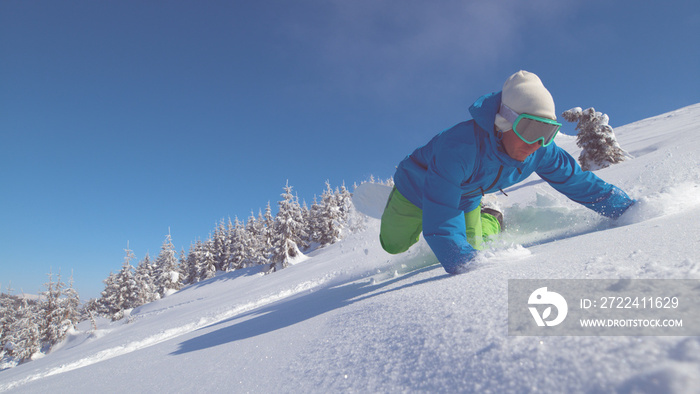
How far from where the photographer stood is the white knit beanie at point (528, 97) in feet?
6.58

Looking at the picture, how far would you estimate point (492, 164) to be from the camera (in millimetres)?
2436

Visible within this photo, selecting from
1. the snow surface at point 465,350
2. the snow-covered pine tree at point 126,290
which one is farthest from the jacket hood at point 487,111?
the snow-covered pine tree at point 126,290

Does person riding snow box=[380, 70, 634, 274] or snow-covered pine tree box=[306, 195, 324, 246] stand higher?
snow-covered pine tree box=[306, 195, 324, 246]

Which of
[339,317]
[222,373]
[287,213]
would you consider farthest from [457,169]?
[287,213]

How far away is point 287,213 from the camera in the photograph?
29328 millimetres

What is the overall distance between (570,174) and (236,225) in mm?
39716

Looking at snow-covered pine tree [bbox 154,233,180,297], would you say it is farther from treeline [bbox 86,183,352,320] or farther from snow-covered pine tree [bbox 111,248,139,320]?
snow-covered pine tree [bbox 111,248,139,320]

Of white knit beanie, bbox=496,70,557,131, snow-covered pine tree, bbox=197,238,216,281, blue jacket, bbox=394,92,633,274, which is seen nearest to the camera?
white knit beanie, bbox=496,70,557,131

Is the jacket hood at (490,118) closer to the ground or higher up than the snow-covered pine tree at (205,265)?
closer to the ground

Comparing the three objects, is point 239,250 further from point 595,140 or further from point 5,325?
point 595,140

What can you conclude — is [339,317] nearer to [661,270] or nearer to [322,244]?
[661,270]

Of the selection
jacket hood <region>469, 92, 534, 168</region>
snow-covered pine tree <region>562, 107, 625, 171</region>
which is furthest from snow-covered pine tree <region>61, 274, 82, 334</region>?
snow-covered pine tree <region>562, 107, 625, 171</region>

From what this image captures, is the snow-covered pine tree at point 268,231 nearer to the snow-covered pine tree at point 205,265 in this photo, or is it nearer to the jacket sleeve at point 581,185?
the snow-covered pine tree at point 205,265

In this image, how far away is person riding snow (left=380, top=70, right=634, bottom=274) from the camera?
6.67 ft
